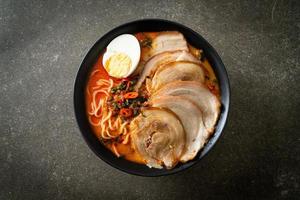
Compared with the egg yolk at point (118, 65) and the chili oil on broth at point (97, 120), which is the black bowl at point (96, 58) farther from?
the egg yolk at point (118, 65)

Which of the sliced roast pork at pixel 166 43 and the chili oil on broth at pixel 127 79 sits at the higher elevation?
the sliced roast pork at pixel 166 43

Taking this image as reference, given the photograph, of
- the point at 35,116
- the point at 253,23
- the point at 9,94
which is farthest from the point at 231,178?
the point at 9,94

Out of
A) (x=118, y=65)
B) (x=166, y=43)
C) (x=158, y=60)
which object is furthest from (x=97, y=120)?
(x=166, y=43)

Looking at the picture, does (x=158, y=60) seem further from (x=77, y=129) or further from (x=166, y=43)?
(x=77, y=129)

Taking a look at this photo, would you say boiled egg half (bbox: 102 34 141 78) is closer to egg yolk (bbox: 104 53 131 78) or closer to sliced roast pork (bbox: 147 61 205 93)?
egg yolk (bbox: 104 53 131 78)

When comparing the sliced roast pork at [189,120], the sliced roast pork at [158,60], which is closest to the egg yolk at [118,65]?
the sliced roast pork at [158,60]

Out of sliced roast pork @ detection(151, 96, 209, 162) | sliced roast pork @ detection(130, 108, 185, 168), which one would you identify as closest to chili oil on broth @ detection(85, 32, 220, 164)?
sliced roast pork @ detection(130, 108, 185, 168)
